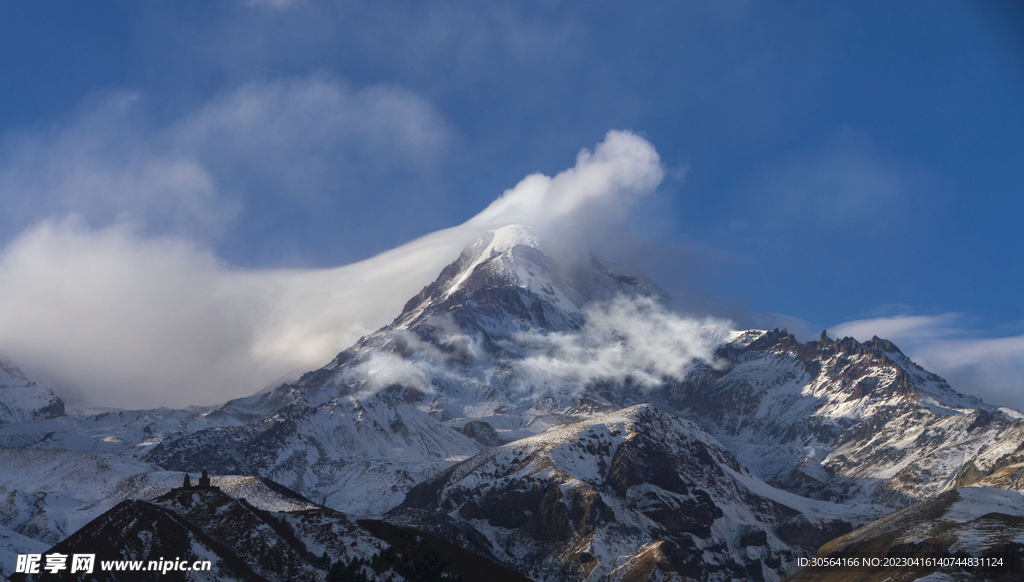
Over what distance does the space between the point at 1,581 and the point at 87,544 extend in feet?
61.6

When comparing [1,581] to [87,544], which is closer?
[1,581]

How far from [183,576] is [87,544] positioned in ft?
73.3

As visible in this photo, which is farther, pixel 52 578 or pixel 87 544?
pixel 87 544

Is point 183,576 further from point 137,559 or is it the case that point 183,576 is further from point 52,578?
point 52,578

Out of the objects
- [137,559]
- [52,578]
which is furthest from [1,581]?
[137,559]

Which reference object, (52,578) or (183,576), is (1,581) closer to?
(52,578)

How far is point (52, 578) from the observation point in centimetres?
18712

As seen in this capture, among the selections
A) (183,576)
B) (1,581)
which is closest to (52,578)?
(1,581)

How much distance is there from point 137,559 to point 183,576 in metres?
11.1

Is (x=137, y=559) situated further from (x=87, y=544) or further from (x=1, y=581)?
(x=1, y=581)

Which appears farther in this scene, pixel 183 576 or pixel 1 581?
pixel 183 576

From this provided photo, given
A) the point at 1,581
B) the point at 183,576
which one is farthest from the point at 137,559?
the point at 1,581

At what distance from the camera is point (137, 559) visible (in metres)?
200

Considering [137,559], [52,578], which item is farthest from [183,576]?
[52,578]
